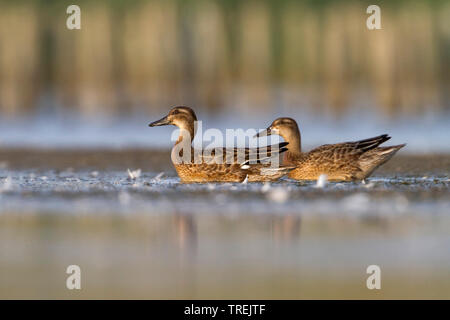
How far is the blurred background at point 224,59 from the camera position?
23.9 metres

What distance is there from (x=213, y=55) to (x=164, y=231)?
20813 mm

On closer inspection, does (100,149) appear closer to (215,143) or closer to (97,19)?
(215,143)

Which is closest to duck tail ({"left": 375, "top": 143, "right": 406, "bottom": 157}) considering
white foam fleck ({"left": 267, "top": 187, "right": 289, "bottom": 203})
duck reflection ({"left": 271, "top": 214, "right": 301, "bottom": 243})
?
white foam fleck ({"left": 267, "top": 187, "right": 289, "bottom": 203})

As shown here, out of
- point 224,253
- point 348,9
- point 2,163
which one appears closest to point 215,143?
point 2,163

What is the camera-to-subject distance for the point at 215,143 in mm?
16500

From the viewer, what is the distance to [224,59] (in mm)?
28562

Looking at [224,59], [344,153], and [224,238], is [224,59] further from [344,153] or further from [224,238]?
[224,238]

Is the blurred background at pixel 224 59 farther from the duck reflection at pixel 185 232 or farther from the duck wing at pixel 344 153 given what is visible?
the duck reflection at pixel 185 232

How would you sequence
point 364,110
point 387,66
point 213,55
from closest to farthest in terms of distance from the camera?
point 364,110
point 387,66
point 213,55

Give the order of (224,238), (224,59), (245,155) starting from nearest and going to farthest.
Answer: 1. (224,238)
2. (245,155)
3. (224,59)

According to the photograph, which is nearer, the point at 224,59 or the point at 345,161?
the point at 345,161

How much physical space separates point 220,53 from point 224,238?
2139 cm

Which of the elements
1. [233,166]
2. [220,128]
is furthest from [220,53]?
[233,166]

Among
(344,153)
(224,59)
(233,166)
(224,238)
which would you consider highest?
(224,59)
